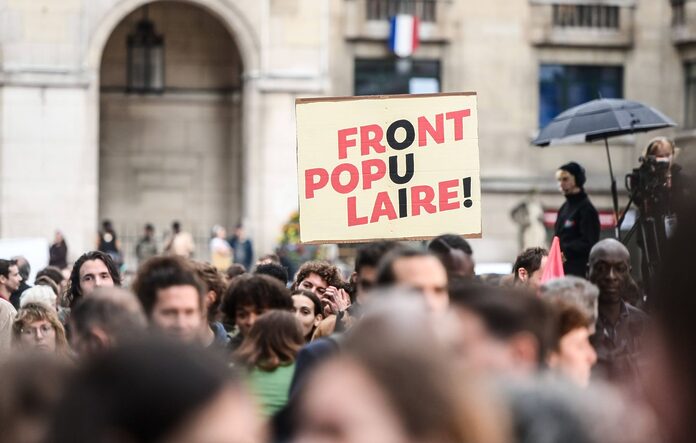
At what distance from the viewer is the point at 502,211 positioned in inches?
1508

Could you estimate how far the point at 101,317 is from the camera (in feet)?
21.0

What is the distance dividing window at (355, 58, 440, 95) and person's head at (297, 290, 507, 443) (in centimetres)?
3462

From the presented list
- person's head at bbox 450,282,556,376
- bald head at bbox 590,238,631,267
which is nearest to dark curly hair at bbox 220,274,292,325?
bald head at bbox 590,238,631,267

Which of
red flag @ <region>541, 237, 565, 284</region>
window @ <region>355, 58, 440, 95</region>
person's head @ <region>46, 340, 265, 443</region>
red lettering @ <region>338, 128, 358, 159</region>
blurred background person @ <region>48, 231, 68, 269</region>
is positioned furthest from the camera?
window @ <region>355, 58, 440, 95</region>

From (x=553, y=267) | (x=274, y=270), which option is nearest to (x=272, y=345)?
(x=553, y=267)

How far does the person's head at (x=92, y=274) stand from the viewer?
34.9ft

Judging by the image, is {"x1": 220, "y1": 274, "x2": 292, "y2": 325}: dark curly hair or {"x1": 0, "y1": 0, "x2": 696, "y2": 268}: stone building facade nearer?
{"x1": 220, "y1": 274, "x2": 292, "y2": 325}: dark curly hair

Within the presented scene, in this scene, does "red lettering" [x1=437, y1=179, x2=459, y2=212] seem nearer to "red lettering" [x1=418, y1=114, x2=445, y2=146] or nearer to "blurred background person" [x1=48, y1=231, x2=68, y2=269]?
"red lettering" [x1=418, y1=114, x2=445, y2=146]

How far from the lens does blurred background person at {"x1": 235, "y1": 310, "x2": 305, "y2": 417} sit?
738 centimetres

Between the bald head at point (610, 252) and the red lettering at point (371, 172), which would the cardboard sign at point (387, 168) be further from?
the bald head at point (610, 252)

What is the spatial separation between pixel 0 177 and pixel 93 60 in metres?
3.13

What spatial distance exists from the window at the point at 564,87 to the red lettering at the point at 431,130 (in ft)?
83.8

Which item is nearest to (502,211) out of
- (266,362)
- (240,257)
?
(240,257)

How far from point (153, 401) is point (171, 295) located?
4.02 metres
